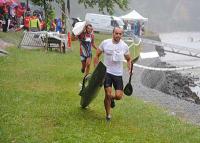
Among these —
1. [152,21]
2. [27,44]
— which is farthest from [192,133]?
[152,21]

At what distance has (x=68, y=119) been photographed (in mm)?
10328

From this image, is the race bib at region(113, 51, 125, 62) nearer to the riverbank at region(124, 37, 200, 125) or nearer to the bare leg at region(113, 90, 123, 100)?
the bare leg at region(113, 90, 123, 100)

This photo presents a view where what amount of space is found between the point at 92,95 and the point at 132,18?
4525cm

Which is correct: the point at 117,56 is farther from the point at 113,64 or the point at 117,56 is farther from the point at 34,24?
the point at 34,24

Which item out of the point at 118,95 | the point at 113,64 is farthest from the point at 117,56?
the point at 118,95

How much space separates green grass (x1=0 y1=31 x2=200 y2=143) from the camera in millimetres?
9133

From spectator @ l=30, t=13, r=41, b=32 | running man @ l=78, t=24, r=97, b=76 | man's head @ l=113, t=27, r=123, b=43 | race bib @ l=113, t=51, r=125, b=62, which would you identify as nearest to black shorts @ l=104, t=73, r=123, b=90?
race bib @ l=113, t=51, r=125, b=62

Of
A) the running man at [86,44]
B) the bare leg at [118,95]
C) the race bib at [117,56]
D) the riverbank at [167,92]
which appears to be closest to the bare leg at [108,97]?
the bare leg at [118,95]

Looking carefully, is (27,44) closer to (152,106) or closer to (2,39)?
(2,39)

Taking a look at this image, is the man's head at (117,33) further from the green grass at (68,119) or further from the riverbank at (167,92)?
the riverbank at (167,92)

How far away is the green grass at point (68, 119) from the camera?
9133mm

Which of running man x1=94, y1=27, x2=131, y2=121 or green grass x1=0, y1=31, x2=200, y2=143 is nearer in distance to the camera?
green grass x1=0, y1=31, x2=200, y2=143

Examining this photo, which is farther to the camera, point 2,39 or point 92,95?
point 2,39

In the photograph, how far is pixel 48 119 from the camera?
1027 centimetres
